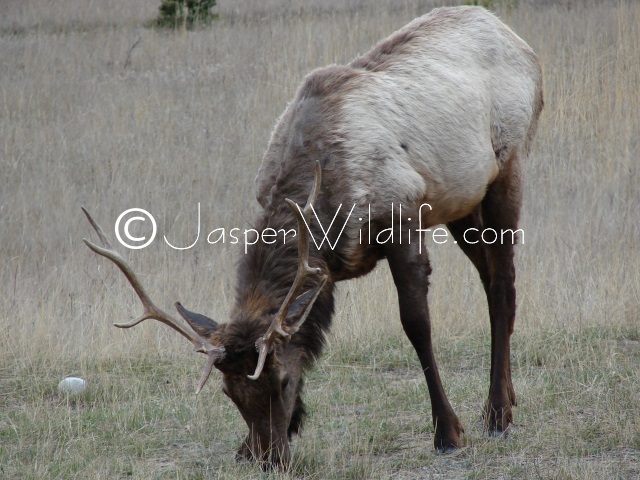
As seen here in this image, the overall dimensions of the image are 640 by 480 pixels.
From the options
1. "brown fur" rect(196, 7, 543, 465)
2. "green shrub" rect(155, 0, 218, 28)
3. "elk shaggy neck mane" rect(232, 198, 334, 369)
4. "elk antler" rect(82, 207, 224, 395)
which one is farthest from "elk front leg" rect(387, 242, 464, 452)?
"green shrub" rect(155, 0, 218, 28)

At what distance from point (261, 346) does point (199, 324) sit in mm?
432

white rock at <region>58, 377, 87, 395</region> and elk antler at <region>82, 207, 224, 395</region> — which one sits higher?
elk antler at <region>82, 207, 224, 395</region>

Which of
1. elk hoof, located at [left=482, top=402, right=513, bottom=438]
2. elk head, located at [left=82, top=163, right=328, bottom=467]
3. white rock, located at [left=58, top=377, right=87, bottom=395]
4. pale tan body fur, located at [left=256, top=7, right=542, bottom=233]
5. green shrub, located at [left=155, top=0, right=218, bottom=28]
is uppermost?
green shrub, located at [left=155, top=0, right=218, bottom=28]

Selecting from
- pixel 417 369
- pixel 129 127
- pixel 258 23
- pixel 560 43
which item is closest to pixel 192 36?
pixel 258 23

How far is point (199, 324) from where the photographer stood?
14.8ft

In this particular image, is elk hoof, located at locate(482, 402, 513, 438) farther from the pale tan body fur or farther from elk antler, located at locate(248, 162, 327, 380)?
elk antler, located at locate(248, 162, 327, 380)

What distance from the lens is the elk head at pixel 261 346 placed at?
432 cm

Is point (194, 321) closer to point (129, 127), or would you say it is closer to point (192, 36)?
point (129, 127)

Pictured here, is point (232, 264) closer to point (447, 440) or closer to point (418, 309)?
point (418, 309)

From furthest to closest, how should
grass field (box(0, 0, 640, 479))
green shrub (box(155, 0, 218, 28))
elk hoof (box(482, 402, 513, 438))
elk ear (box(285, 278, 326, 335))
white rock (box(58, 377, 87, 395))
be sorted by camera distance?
green shrub (box(155, 0, 218, 28)) < white rock (box(58, 377, 87, 395)) < elk hoof (box(482, 402, 513, 438)) < grass field (box(0, 0, 640, 479)) < elk ear (box(285, 278, 326, 335))

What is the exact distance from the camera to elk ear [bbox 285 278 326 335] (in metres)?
4.39

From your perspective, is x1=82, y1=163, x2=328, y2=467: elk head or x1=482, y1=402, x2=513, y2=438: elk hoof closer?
x1=82, y1=163, x2=328, y2=467: elk head

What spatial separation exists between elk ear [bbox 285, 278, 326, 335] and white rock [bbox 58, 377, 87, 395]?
2173 mm

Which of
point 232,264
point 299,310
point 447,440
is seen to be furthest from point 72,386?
point 232,264
